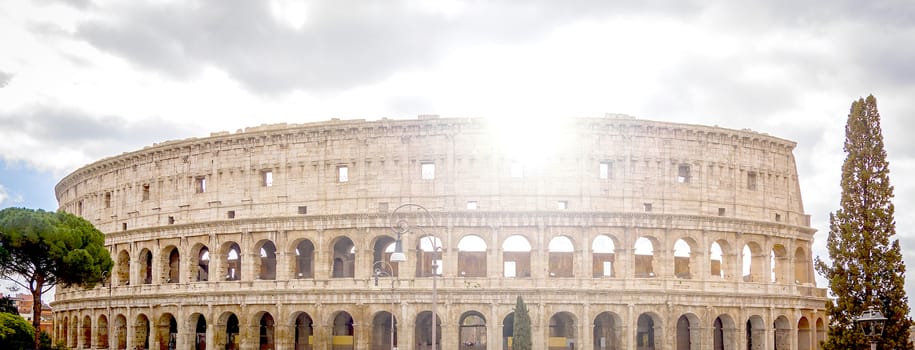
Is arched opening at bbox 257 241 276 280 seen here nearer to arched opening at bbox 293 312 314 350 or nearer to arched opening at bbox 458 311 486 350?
arched opening at bbox 293 312 314 350

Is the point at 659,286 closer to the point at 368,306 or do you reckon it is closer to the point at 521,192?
the point at 521,192

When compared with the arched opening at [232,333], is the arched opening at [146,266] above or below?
above

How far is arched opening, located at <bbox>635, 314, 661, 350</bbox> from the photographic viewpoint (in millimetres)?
53247

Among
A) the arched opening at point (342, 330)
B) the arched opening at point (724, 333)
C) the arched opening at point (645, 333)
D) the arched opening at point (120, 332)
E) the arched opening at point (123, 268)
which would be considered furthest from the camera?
the arched opening at point (123, 268)

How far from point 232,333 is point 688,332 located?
27850 millimetres

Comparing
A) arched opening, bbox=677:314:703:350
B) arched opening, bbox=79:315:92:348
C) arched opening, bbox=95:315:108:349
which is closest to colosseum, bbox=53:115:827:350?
arched opening, bbox=677:314:703:350

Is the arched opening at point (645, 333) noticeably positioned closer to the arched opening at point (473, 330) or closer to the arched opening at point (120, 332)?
the arched opening at point (473, 330)

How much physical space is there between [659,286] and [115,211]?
35.6 m

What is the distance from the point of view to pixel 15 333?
47719mm

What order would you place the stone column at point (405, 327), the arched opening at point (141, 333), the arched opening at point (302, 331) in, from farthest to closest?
the arched opening at point (141, 333)
the arched opening at point (302, 331)
the stone column at point (405, 327)

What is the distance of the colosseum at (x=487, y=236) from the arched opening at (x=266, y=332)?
7.9 inches

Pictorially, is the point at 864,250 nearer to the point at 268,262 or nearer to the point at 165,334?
the point at 268,262

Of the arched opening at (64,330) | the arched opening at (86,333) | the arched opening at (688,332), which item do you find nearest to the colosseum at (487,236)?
the arched opening at (688,332)

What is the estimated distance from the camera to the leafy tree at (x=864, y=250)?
131 feet
